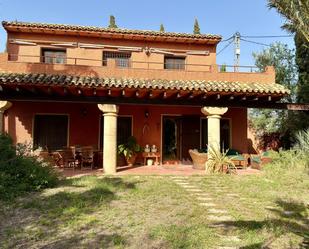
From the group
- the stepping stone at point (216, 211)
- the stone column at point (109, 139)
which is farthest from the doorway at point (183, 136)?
the stepping stone at point (216, 211)

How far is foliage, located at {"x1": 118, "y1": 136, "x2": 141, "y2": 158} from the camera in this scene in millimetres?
13992

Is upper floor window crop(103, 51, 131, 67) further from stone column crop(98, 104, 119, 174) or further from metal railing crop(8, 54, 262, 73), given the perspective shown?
stone column crop(98, 104, 119, 174)

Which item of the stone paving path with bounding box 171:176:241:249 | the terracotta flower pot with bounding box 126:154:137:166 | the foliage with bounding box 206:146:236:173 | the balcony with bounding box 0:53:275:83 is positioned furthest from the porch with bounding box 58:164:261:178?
the balcony with bounding box 0:53:275:83

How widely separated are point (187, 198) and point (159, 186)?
5.04 ft

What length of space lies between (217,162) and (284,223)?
20.1ft

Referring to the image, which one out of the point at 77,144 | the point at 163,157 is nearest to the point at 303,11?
the point at 163,157

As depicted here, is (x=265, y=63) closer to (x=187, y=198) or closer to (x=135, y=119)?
(x=135, y=119)

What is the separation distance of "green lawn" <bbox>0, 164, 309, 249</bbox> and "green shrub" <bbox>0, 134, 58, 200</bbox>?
41 centimetres

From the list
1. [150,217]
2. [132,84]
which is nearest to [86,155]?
[132,84]

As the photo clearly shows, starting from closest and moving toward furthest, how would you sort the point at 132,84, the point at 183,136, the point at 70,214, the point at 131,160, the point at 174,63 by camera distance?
1. the point at 70,214
2. the point at 132,84
3. the point at 131,160
4. the point at 183,136
5. the point at 174,63

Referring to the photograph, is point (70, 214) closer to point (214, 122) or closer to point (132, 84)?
point (132, 84)

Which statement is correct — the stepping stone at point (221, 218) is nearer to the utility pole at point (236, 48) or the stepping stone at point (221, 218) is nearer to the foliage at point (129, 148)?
the foliage at point (129, 148)

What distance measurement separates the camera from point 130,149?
14.1m

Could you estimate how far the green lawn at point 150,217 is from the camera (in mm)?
5195
